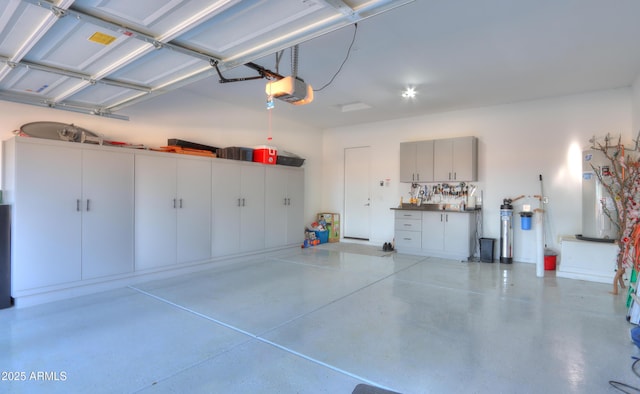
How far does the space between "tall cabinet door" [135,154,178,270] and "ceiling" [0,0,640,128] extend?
899mm

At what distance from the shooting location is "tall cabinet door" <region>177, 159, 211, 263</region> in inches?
183

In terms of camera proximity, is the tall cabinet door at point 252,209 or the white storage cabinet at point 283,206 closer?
the tall cabinet door at point 252,209


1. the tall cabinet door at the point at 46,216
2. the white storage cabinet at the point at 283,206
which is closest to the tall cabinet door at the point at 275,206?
the white storage cabinet at the point at 283,206

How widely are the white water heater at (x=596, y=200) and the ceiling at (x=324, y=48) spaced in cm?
115

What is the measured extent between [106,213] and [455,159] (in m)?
5.61

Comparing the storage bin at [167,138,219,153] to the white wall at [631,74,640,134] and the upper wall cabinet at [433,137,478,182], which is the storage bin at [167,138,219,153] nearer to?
the upper wall cabinet at [433,137,478,182]

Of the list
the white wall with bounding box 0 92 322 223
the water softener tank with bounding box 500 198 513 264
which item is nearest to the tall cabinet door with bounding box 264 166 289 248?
the white wall with bounding box 0 92 322 223

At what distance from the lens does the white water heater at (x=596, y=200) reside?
4.45 meters

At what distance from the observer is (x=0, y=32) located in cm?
223

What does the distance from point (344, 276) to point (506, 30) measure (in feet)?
11.3

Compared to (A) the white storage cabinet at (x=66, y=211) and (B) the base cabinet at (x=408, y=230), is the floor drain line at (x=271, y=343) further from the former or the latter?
(B) the base cabinet at (x=408, y=230)

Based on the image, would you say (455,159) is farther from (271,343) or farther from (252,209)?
(271,343)

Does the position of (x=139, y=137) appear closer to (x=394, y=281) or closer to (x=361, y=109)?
(x=361, y=109)

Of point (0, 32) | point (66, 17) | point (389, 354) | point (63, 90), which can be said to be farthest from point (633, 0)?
point (63, 90)
